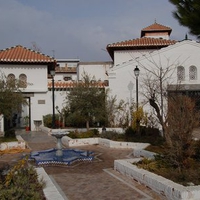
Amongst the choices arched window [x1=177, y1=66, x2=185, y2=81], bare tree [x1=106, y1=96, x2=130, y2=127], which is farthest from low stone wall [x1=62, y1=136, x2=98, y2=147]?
arched window [x1=177, y1=66, x2=185, y2=81]

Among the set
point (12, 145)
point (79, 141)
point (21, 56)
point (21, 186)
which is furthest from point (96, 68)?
point (21, 186)

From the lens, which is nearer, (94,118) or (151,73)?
(94,118)

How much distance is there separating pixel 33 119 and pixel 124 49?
399 inches

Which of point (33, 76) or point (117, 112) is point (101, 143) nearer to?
point (117, 112)

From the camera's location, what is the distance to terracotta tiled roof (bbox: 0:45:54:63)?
24234mm

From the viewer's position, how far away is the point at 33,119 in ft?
82.3

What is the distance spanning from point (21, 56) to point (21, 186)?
19.9 metres

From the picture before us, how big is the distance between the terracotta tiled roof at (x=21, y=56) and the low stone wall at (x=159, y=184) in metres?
16.6

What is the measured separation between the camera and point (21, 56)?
2498 cm

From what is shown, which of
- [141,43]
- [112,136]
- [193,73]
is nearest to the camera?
[112,136]

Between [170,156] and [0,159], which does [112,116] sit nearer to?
[0,159]

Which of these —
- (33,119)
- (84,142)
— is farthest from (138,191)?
(33,119)

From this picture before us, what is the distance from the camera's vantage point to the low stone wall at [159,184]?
6.24 metres

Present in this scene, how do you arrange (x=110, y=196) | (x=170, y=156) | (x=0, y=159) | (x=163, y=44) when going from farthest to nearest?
(x=163, y=44)
(x=0, y=159)
(x=170, y=156)
(x=110, y=196)
